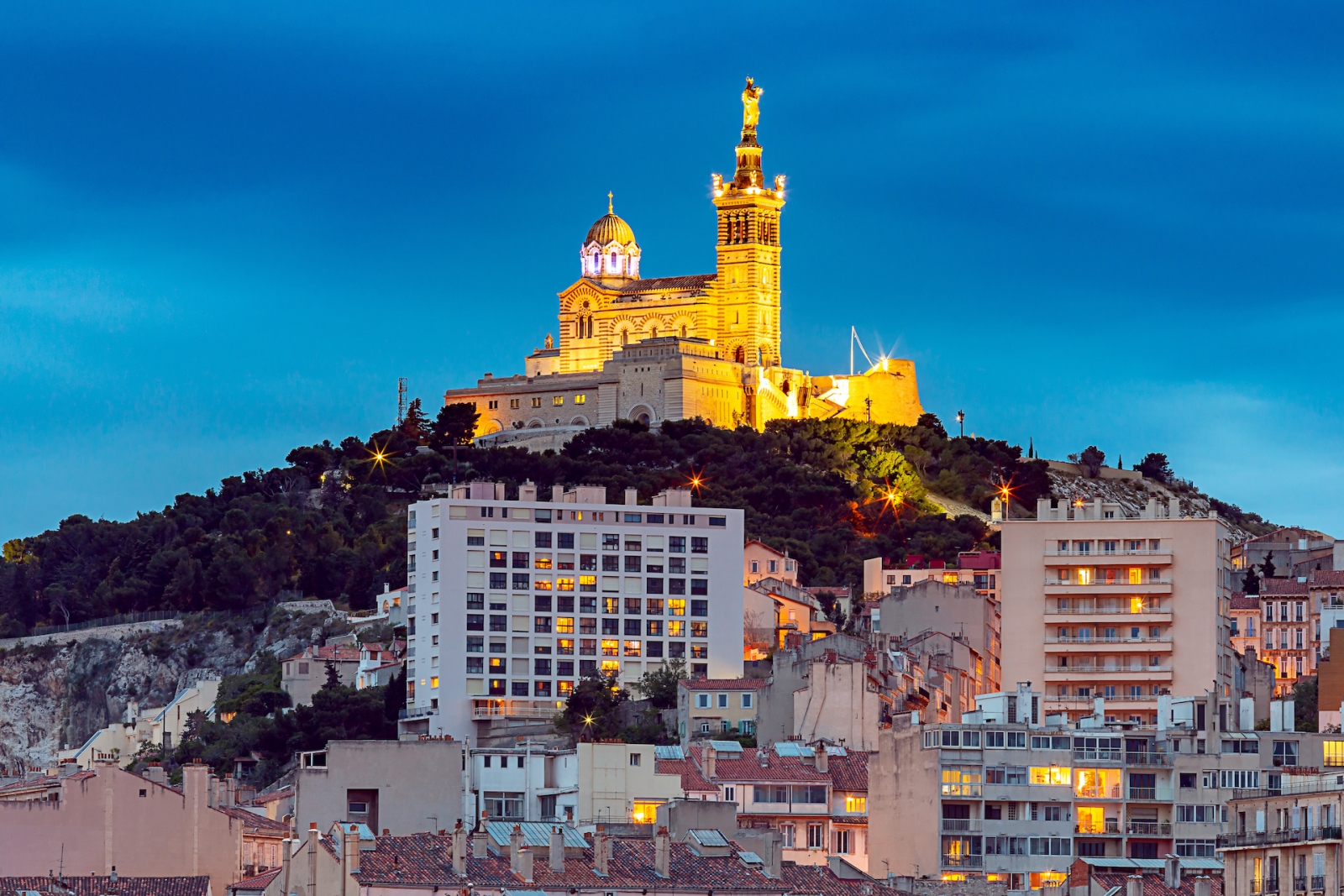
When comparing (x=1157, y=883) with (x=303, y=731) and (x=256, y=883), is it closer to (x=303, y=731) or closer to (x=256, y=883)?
(x=256, y=883)

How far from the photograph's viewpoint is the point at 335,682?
11938 cm

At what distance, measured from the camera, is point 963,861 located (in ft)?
245

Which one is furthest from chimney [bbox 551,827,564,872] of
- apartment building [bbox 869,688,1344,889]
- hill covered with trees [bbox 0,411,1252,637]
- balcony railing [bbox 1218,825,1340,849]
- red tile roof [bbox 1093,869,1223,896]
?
hill covered with trees [bbox 0,411,1252,637]

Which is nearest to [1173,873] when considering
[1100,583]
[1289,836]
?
[1289,836]

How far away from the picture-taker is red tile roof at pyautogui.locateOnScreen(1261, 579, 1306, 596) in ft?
377

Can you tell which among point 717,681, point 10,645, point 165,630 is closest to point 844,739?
point 717,681

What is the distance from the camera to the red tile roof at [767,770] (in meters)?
79.9

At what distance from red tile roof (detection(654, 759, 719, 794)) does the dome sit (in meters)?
107

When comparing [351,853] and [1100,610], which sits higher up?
[1100,610]

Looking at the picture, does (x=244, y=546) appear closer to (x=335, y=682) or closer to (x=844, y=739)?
(x=335, y=682)

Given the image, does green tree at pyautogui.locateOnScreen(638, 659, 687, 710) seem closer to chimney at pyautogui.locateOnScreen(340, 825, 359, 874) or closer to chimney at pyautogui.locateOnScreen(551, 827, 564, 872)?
chimney at pyautogui.locateOnScreen(551, 827, 564, 872)

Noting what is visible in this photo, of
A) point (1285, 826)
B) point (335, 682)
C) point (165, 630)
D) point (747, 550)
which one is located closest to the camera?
point (1285, 826)

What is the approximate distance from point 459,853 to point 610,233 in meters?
129

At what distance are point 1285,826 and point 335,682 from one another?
212 feet
